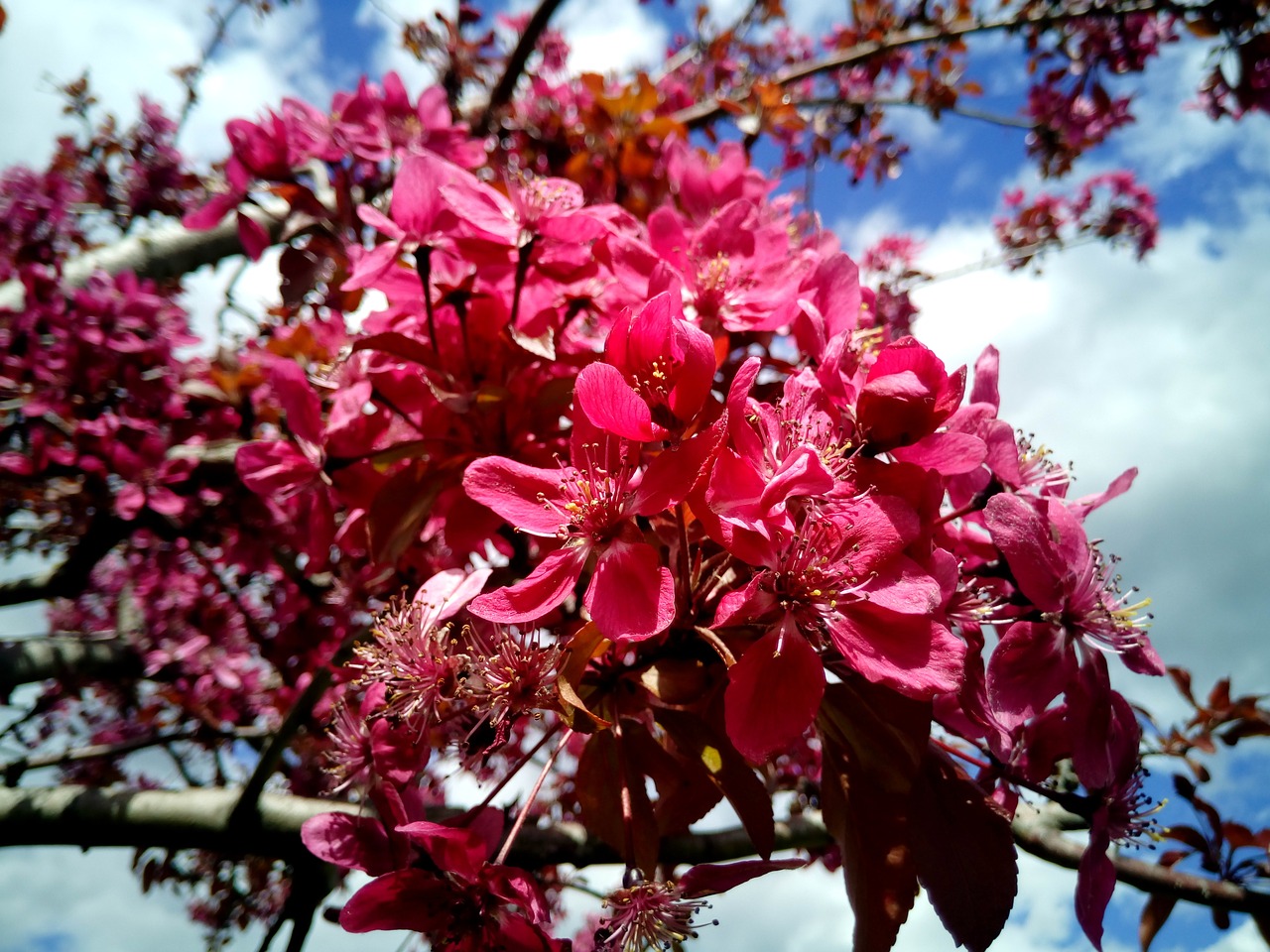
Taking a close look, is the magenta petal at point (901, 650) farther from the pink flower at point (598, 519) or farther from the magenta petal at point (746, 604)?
the pink flower at point (598, 519)

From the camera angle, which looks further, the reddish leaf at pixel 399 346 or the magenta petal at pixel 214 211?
the magenta petal at pixel 214 211

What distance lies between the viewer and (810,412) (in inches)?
32.7

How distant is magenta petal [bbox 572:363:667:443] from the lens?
2.47 ft

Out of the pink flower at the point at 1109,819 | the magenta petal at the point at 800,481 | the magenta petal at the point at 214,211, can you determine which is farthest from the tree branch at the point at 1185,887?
the magenta petal at the point at 214,211

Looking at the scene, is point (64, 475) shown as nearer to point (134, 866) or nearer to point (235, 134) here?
point (134, 866)

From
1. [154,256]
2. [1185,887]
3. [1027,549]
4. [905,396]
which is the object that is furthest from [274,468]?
[154,256]

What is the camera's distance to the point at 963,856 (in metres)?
0.86

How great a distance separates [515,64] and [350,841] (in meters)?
2.84

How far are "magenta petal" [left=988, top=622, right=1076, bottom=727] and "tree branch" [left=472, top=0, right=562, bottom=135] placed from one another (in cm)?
274

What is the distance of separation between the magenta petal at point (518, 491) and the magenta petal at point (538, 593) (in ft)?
0.12

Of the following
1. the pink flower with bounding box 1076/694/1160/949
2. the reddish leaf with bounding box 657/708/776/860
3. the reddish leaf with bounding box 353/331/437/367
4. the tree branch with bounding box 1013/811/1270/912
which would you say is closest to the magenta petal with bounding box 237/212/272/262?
the reddish leaf with bounding box 353/331/437/367

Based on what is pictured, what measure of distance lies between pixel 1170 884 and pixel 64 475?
11.1 ft

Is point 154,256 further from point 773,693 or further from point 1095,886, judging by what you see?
point 1095,886

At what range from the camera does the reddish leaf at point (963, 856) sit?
835 mm
